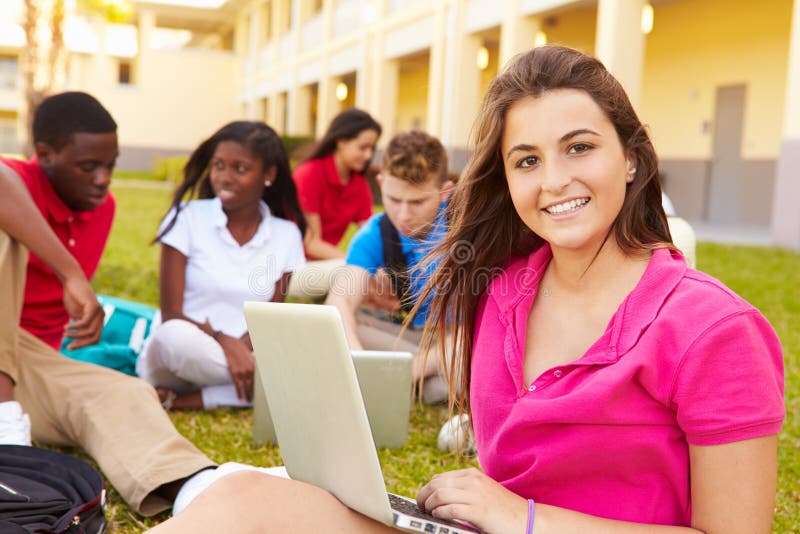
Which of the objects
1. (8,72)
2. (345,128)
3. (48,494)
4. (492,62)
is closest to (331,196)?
(345,128)

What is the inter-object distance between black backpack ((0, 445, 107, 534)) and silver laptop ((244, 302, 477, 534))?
26.1 inches

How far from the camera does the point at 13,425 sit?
7.75ft

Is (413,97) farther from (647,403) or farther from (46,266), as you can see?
(647,403)

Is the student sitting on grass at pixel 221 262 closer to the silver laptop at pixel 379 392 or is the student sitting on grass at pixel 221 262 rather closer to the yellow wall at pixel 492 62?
the silver laptop at pixel 379 392

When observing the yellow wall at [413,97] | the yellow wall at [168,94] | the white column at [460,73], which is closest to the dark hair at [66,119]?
the white column at [460,73]

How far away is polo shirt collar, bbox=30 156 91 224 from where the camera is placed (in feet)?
10.0

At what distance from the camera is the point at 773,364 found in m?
1.28

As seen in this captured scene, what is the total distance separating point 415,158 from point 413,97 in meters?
19.3

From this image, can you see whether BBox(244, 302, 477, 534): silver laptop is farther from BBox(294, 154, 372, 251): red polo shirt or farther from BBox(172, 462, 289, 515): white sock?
BBox(294, 154, 372, 251): red polo shirt

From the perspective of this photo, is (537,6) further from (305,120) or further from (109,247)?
(305,120)

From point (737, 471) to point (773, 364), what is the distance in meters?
0.17

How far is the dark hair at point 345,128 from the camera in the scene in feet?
17.2

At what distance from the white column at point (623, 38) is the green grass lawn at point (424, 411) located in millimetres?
2229

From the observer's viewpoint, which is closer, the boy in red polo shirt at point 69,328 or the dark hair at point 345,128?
the boy in red polo shirt at point 69,328
